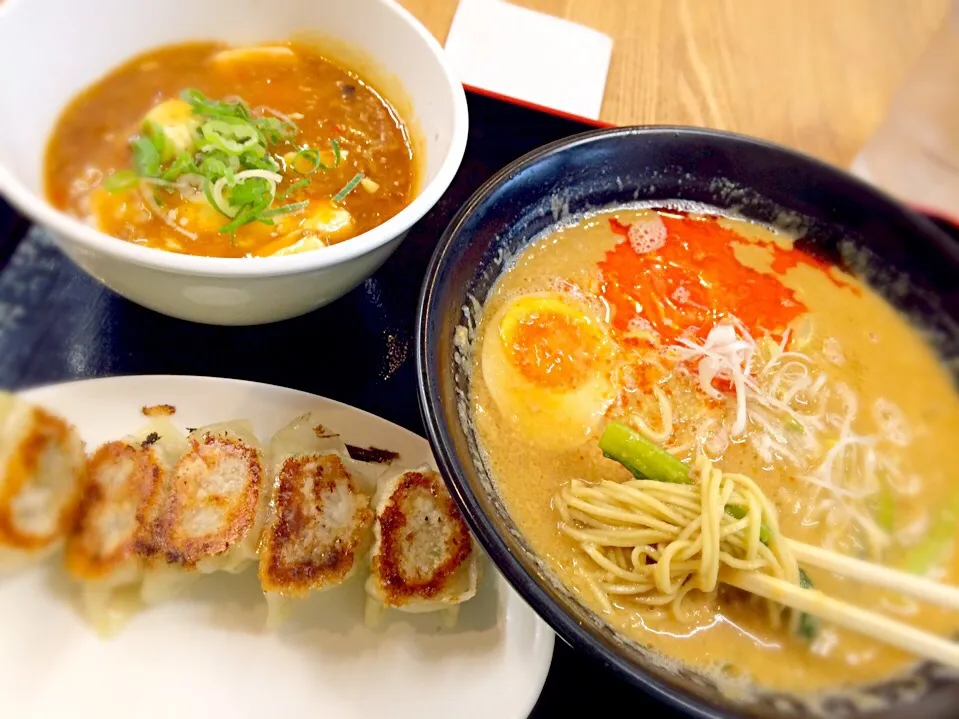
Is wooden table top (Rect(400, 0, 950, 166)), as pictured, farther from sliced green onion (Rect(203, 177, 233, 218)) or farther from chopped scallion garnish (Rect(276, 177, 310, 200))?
sliced green onion (Rect(203, 177, 233, 218))

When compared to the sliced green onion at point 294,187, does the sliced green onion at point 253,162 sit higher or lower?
higher

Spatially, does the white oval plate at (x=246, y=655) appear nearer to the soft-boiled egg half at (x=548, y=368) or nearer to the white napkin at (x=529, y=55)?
the soft-boiled egg half at (x=548, y=368)

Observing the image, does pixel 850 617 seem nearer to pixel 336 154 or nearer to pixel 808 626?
pixel 808 626

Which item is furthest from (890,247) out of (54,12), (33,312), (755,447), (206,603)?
(33,312)

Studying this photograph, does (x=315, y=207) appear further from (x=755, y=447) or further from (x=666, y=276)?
(x=755, y=447)

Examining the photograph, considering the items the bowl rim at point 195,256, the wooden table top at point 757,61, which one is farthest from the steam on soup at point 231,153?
the wooden table top at point 757,61

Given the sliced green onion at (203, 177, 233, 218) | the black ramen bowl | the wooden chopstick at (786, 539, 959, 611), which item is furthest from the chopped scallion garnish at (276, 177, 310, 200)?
the wooden chopstick at (786, 539, 959, 611)
